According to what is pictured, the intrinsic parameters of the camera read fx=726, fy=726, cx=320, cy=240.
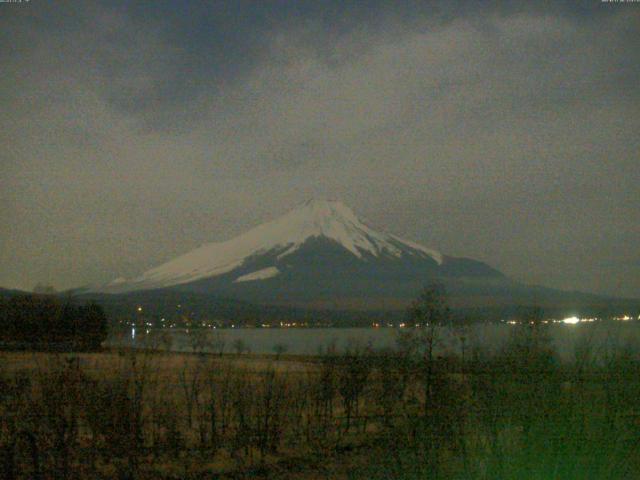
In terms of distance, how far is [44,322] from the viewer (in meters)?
26.0

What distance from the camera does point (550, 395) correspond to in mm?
5496

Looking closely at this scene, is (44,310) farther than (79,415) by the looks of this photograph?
Yes

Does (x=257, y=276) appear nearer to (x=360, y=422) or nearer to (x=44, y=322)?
(x=44, y=322)

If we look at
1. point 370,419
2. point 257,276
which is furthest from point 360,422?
point 257,276

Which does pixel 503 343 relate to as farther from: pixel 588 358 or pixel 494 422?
pixel 494 422

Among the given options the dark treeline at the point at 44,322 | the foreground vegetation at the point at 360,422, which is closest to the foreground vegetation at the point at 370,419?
the foreground vegetation at the point at 360,422

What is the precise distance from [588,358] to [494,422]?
1.06m

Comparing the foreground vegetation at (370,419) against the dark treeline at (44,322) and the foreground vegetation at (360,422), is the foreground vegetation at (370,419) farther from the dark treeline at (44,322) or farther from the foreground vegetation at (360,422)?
the dark treeline at (44,322)

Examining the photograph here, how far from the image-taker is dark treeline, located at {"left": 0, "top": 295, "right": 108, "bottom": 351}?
80.2 ft

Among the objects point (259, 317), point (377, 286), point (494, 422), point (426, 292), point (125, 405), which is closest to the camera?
point (494, 422)

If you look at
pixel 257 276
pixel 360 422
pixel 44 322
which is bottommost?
pixel 360 422

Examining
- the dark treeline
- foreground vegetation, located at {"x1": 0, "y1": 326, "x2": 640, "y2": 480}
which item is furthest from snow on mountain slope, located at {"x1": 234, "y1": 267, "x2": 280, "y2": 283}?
foreground vegetation, located at {"x1": 0, "y1": 326, "x2": 640, "y2": 480}

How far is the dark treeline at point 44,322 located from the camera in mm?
24453

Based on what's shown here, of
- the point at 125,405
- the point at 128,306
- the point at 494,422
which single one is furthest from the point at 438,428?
the point at 128,306
